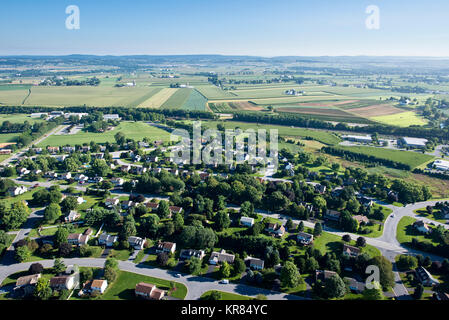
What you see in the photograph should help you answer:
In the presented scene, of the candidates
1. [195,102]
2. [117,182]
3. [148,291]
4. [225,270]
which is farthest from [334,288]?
[195,102]

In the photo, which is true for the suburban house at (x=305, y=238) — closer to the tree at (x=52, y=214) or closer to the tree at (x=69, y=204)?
the tree at (x=69, y=204)

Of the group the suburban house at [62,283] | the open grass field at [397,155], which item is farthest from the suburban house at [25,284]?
the open grass field at [397,155]

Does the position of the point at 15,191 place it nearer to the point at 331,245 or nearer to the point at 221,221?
the point at 221,221

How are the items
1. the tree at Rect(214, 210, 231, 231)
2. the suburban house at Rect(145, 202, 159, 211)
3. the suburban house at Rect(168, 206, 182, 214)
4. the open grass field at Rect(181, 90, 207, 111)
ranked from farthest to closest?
the open grass field at Rect(181, 90, 207, 111), the suburban house at Rect(145, 202, 159, 211), the suburban house at Rect(168, 206, 182, 214), the tree at Rect(214, 210, 231, 231)

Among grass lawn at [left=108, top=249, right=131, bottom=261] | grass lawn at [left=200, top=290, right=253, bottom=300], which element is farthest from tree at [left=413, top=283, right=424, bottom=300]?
grass lawn at [left=108, top=249, right=131, bottom=261]

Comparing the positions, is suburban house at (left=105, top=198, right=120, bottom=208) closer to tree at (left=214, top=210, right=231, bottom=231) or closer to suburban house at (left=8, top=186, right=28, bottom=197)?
suburban house at (left=8, top=186, right=28, bottom=197)
